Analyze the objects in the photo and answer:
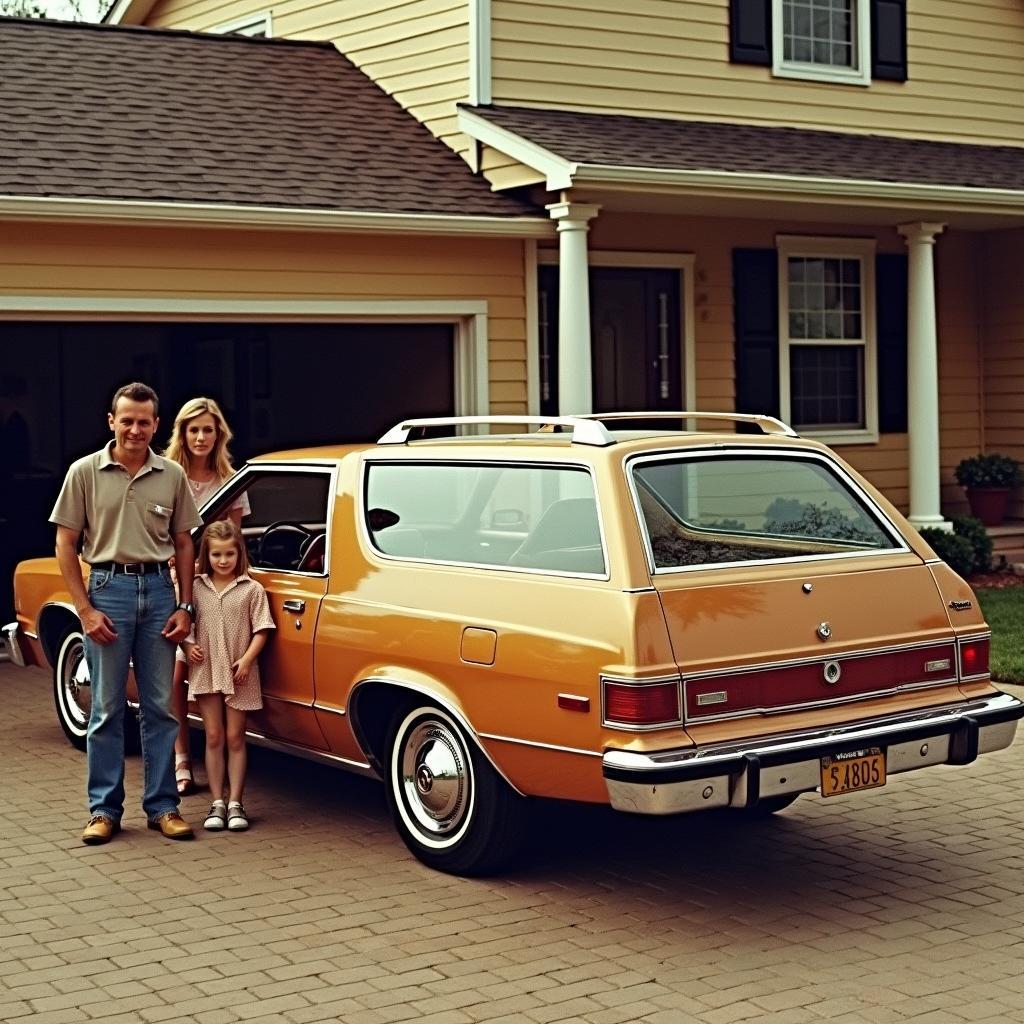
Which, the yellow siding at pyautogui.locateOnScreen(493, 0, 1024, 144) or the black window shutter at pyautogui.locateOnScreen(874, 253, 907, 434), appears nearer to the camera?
the yellow siding at pyautogui.locateOnScreen(493, 0, 1024, 144)

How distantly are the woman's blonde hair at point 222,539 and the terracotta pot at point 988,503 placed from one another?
1120cm

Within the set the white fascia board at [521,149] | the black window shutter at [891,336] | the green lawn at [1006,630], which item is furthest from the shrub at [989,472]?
the white fascia board at [521,149]

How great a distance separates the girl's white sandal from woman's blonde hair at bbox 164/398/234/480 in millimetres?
1786

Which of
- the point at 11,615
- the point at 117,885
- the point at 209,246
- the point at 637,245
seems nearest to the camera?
the point at 117,885

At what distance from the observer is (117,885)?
21.2ft

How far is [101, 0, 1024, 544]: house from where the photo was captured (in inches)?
553

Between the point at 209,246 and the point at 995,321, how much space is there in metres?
8.96

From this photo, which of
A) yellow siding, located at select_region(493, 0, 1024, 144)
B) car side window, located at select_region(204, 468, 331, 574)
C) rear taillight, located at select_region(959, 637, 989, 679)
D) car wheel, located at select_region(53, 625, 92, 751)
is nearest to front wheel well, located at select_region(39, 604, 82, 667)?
car wheel, located at select_region(53, 625, 92, 751)

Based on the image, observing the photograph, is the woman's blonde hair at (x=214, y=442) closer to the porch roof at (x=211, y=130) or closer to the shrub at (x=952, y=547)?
the porch roof at (x=211, y=130)

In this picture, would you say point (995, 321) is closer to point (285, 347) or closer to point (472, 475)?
point (285, 347)

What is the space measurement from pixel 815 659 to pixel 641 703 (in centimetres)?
78

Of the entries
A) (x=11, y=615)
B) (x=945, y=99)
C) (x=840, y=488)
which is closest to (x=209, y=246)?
(x=11, y=615)

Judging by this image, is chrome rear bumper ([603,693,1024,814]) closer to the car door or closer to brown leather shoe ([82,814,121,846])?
the car door

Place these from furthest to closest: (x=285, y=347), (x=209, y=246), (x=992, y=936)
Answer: (x=285, y=347) → (x=209, y=246) → (x=992, y=936)
